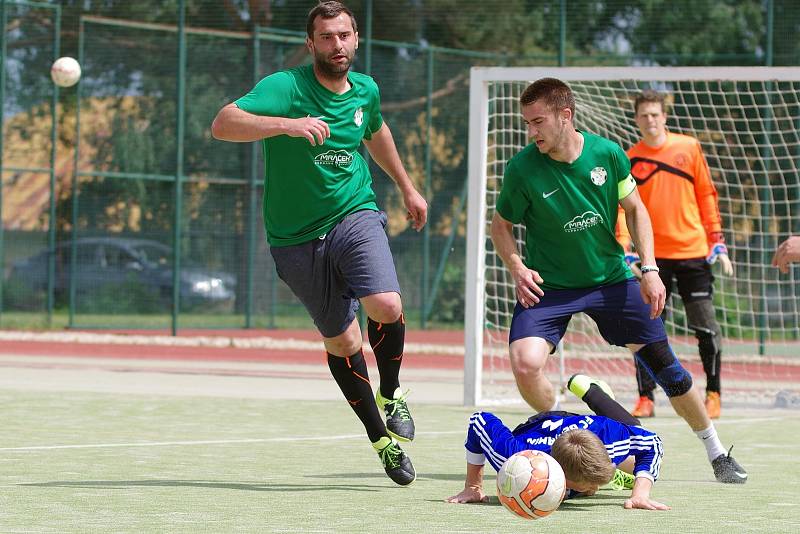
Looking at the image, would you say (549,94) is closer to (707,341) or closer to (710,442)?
(710,442)

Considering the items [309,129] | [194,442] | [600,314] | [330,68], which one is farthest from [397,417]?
[194,442]

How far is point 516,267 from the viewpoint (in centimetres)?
629

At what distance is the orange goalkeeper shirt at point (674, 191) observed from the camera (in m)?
10.1

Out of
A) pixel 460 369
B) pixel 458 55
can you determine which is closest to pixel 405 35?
pixel 458 55

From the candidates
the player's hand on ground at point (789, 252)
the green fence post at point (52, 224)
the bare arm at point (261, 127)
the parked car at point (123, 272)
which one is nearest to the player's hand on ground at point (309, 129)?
the bare arm at point (261, 127)

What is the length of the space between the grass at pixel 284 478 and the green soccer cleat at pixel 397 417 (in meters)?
0.24

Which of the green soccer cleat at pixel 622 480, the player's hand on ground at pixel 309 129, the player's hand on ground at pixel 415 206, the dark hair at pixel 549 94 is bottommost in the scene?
the green soccer cleat at pixel 622 480

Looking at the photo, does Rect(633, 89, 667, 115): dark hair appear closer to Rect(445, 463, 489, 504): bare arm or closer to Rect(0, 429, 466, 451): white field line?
Rect(0, 429, 466, 451): white field line

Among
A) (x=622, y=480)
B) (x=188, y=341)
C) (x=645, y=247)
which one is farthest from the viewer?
(x=188, y=341)

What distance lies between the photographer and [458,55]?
20.7 metres

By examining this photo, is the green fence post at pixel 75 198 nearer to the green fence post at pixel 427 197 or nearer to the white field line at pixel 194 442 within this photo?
the green fence post at pixel 427 197

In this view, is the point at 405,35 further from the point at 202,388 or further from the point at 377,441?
the point at 377,441

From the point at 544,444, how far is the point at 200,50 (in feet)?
51.4

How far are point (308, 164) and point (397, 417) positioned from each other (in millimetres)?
1179
